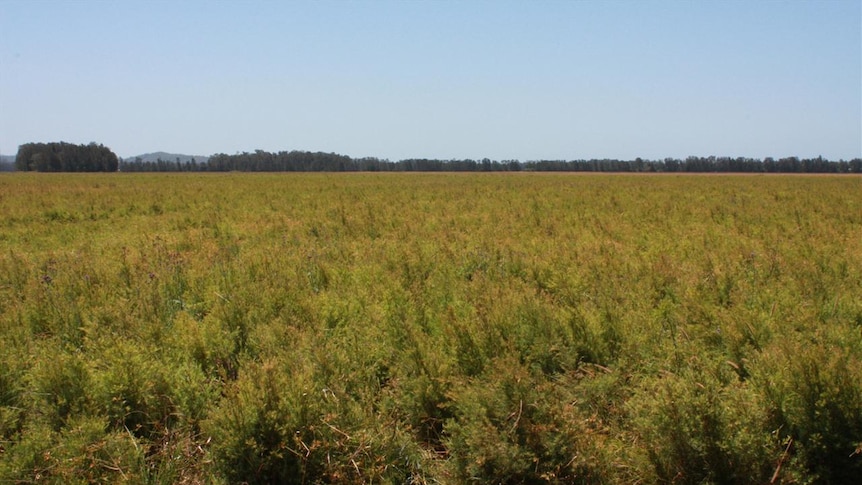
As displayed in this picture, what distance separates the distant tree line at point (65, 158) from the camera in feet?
312

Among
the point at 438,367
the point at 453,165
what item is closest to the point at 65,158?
the point at 453,165

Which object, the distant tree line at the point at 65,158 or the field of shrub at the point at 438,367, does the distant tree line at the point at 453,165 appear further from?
the field of shrub at the point at 438,367

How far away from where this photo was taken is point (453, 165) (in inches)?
4535

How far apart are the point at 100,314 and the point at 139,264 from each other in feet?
6.96

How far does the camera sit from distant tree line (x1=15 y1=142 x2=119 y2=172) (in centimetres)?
9519

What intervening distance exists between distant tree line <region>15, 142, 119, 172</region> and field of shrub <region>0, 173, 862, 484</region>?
107m

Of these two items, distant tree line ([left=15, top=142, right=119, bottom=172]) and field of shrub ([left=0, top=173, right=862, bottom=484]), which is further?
distant tree line ([left=15, top=142, right=119, bottom=172])

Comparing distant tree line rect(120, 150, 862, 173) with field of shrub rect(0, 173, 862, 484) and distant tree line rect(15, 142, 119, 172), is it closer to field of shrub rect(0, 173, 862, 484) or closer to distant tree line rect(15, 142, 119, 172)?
distant tree line rect(15, 142, 119, 172)

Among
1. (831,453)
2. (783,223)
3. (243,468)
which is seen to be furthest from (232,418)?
(783,223)

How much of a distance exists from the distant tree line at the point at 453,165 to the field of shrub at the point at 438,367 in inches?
3764

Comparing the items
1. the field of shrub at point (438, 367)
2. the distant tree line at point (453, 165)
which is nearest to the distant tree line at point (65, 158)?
the distant tree line at point (453, 165)

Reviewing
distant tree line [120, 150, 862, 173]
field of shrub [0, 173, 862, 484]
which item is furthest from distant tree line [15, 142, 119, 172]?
field of shrub [0, 173, 862, 484]

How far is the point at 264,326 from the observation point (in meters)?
4.34

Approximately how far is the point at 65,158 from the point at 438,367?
115 meters
